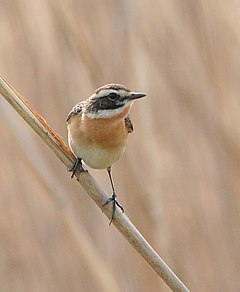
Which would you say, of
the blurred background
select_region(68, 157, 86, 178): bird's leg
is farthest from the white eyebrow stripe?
the blurred background

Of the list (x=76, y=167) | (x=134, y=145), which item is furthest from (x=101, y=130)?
(x=134, y=145)

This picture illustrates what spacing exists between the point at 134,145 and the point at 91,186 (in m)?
0.82

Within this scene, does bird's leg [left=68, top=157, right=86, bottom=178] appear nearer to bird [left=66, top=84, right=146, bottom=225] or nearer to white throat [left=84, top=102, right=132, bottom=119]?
bird [left=66, top=84, right=146, bottom=225]

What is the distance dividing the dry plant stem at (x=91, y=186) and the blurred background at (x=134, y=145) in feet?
1.56

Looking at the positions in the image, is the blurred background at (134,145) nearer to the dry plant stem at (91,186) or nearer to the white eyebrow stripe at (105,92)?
Answer: the white eyebrow stripe at (105,92)

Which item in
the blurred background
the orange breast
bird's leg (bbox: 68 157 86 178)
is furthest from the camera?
the blurred background

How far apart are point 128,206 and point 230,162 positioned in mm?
367

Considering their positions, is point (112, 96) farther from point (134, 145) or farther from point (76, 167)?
point (134, 145)

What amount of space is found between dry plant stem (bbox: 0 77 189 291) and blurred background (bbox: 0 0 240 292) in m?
0.48

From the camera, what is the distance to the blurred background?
205 cm

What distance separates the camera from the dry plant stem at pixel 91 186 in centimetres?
139

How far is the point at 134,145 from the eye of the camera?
2320 millimetres

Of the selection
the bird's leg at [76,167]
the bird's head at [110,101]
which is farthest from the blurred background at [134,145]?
the bird's leg at [76,167]

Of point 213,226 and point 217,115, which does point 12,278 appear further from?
point 217,115
